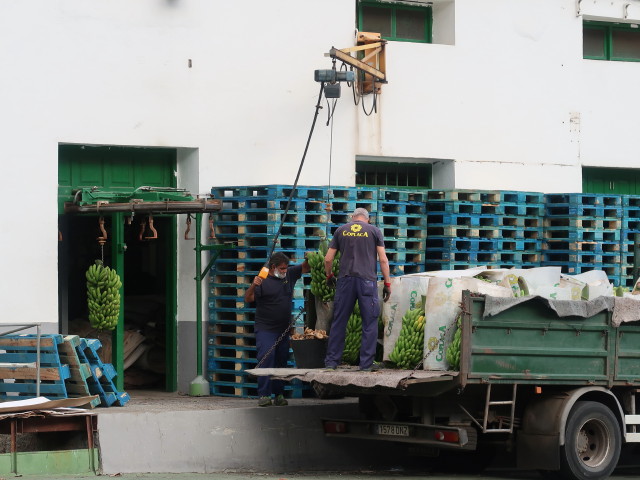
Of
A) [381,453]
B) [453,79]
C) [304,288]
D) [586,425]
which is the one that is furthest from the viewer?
[453,79]

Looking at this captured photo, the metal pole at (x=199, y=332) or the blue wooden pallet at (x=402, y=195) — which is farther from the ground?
the blue wooden pallet at (x=402, y=195)

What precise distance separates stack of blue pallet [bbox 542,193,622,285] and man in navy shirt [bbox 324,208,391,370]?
16.9 feet

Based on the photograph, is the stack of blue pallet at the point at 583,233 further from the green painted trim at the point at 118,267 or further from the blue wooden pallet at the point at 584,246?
the green painted trim at the point at 118,267

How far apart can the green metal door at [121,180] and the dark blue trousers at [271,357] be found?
195 cm

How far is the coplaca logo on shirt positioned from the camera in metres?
14.2

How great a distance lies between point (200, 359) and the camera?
17.2m

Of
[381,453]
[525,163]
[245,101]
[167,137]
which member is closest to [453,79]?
[525,163]

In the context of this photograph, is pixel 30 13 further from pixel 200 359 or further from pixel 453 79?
pixel 453 79

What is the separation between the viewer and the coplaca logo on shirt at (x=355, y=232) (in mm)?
14242

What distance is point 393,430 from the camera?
13.7m

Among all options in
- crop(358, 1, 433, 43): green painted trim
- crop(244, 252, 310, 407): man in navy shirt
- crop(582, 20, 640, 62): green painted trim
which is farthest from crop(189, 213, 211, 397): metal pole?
crop(582, 20, 640, 62): green painted trim

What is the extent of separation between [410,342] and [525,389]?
1.30 meters

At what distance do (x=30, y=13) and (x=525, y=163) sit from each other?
7805mm

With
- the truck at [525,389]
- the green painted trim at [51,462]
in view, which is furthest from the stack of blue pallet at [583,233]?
the green painted trim at [51,462]
